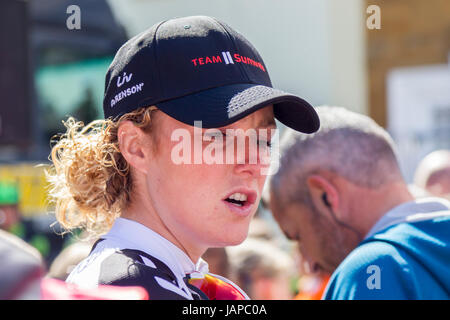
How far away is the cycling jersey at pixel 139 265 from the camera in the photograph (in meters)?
0.93

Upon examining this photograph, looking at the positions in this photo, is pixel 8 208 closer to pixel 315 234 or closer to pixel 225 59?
pixel 315 234

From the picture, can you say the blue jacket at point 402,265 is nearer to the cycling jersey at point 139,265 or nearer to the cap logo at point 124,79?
the cycling jersey at point 139,265

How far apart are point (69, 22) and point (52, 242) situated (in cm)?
464

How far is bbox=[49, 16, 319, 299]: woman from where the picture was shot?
112 centimetres

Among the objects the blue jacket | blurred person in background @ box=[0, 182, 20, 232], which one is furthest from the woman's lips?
blurred person in background @ box=[0, 182, 20, 232]

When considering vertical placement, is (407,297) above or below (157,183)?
below

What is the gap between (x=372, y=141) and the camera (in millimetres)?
1973

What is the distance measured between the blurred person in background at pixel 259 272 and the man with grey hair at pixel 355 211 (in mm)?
663

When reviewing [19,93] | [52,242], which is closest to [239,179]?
[19,93]

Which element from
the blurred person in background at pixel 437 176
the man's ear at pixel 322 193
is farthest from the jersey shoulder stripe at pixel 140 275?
the blurred person in background at pixel 437 176

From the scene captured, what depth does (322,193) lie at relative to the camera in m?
2.03

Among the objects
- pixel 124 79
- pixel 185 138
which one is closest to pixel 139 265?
pixel 185 138

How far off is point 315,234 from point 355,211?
0.19 metres

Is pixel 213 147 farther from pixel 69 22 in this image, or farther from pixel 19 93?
pixel 19 93
